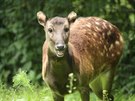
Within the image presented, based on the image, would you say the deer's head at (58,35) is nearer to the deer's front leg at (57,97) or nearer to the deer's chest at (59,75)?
the deer's chest at (59,75)

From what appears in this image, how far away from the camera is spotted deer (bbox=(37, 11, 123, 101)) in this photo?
411 inches

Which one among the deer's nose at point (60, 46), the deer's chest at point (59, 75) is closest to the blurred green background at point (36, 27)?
the deer's chest at point (59, 75)

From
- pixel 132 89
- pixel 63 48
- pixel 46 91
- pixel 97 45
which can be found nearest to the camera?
pixel 63 48

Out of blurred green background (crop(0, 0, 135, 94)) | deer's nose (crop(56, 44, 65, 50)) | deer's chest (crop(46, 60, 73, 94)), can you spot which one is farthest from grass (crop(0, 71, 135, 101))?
blurred green background (crop(0, 0, 135, 94))

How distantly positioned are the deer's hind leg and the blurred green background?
204 centimetres

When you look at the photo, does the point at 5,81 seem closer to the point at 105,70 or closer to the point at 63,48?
the point at 105,70

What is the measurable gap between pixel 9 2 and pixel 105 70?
3.58 meters

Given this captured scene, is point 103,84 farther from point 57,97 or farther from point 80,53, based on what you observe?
point 57,97

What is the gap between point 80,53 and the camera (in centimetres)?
1124

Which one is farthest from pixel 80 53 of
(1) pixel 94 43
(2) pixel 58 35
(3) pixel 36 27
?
(3) pixel 36 27

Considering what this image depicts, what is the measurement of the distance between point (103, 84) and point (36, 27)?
10.3 feet

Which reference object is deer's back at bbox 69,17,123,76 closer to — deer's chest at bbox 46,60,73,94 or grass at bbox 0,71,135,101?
deer's chest at bbox 46,60,73,94

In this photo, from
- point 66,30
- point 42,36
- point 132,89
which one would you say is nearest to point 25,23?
point 42,36

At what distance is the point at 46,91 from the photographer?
492 inches
